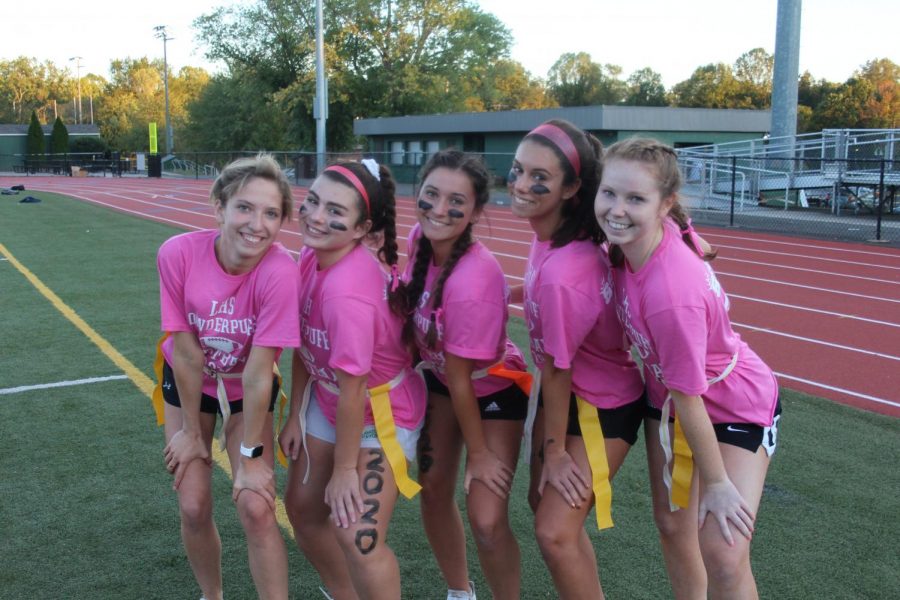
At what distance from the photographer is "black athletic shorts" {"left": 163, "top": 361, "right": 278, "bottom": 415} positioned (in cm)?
309

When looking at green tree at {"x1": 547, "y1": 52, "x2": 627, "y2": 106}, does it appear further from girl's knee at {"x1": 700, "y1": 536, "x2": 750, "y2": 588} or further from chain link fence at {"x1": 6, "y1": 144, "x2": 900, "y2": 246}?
girl's knee at {"x1": 700, "y1": 536, "x2": 750, "y2": 588}

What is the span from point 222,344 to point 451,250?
0.85 meters

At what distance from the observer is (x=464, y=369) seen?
2.78 metres

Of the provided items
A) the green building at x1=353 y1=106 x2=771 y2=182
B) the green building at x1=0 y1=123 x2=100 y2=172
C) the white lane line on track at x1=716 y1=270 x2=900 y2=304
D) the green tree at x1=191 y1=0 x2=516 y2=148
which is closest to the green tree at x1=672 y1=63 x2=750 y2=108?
the green tree at x1=191 y1=0 x2=516 y2=148

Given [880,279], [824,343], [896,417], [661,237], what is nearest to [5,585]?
[661,237]

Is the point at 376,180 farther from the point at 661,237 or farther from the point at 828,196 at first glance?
the point at 828,196

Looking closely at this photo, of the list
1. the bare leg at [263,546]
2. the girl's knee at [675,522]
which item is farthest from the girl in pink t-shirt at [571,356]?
the bare leg at [263,546]

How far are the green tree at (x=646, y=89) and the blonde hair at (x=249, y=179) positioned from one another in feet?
207

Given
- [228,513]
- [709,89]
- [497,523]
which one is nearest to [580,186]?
[497,523]

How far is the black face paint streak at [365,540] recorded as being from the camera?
268cm

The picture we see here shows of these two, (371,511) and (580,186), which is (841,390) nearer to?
(580,186)

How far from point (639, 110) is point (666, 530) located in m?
26.6

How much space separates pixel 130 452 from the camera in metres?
4.69

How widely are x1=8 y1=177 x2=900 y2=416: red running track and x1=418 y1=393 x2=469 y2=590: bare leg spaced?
0.72 m
